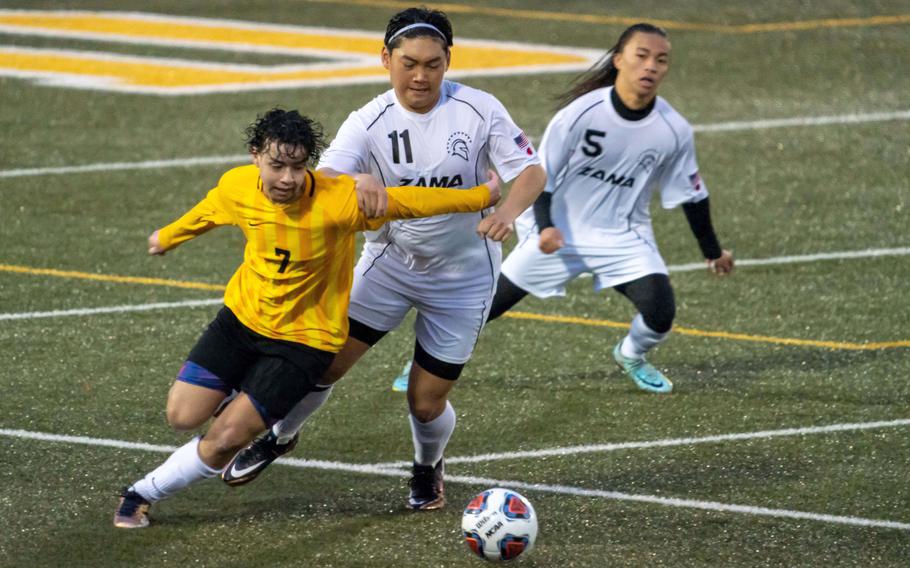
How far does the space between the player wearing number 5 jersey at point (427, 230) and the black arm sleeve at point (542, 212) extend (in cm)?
120

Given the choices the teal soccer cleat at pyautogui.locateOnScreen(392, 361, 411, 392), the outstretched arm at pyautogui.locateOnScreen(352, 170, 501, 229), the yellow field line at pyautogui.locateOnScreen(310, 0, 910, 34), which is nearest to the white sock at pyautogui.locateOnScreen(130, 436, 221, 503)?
the outstretched arm at pyautogui.locateOnScreen(352, 170, 501, 229)

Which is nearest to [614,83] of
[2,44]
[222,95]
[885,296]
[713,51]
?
[885,296]

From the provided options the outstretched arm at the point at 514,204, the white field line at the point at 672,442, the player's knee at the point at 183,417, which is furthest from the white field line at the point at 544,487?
the outstretched arm at the point at 514,204

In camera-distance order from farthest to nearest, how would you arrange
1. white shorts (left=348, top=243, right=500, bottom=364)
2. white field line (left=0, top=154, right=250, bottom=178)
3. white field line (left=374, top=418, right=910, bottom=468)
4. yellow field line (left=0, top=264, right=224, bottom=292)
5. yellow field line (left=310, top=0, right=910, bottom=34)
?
yellow field line (left=310, top=0, right=910, bottom=34)
white field line (left=0, top=154, right=250, bottom=178)
yellow field line (left=0, top=264, right=224, bottom=292)
white field line (left=374, top=418, right=910, bottom=468)
white shorts (left=348, top=243, right=500, bottom=364)

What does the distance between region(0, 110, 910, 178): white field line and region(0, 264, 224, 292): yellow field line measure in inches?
98.5

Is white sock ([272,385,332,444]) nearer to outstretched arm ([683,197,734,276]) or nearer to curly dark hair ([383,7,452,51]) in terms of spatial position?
curly dark hair ([383,7,452,51])

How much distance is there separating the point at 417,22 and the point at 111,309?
4.12 m

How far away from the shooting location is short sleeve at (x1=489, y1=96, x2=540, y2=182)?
22.7 feet

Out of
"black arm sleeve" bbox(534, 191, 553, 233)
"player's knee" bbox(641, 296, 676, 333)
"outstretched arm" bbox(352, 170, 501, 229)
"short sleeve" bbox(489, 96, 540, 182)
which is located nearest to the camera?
"outstretched arm" bbox(352, 170, 501, 229)

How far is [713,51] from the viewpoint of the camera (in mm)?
17797

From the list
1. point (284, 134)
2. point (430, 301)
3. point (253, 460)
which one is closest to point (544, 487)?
point (430, 301)

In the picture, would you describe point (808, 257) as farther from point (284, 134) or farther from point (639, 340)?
point (284, 134)

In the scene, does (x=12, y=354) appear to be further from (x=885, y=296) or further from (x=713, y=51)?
(x=713, y=51)

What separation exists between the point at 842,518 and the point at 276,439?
2.49 m
